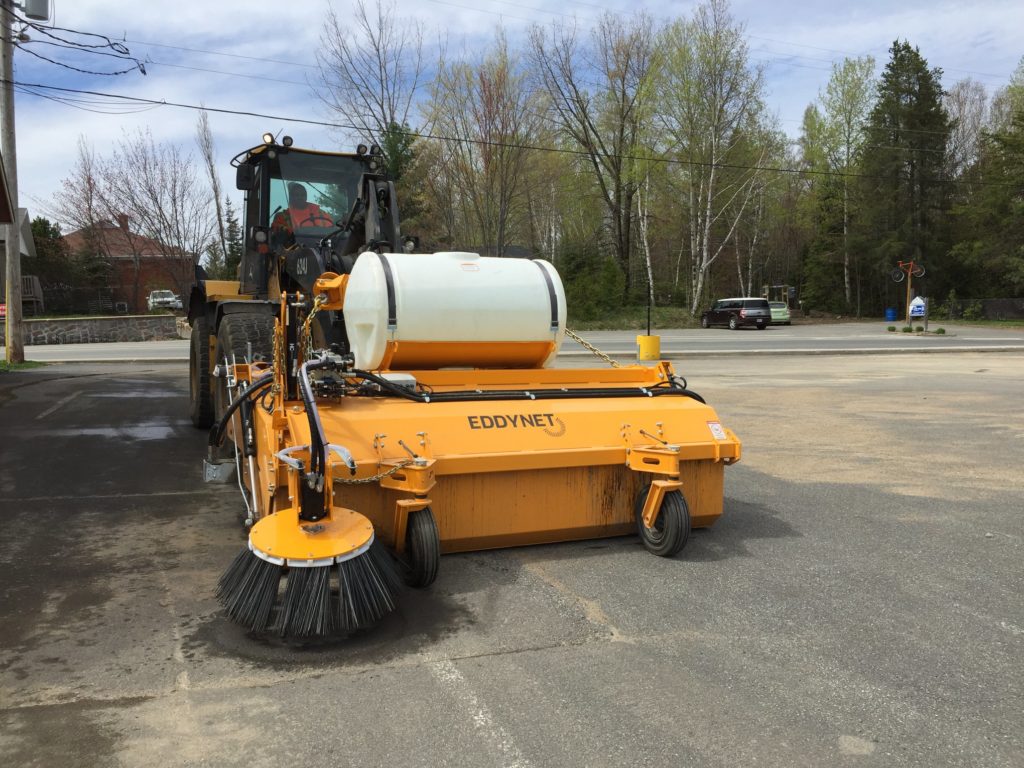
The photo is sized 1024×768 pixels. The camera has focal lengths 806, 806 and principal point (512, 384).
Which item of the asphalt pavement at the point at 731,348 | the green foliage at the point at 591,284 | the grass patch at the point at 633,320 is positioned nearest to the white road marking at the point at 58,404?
the asphalt pavement at the point at 731,348

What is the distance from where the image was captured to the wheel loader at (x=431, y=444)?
3525 millimetres

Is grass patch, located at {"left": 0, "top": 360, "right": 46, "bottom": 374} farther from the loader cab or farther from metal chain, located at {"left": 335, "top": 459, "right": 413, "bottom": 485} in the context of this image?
metal chain, located at {"left": 335, "top": 459, "right": 413, "bottom": 485}

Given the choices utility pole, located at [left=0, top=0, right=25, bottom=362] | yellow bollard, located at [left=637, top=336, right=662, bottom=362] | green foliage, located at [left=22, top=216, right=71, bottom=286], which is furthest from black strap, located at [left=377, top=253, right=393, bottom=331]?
green foliage, located at [left=22, top=216, right=71, bottom=286]

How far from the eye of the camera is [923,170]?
152 ft

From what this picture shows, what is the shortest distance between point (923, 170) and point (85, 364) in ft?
148

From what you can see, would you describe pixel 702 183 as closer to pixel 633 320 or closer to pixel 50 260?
pixel 633 320

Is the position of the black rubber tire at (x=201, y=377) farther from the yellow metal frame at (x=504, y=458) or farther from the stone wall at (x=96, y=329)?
the stone wall at (x=96, y=329)

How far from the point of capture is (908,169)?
4697 centimetres

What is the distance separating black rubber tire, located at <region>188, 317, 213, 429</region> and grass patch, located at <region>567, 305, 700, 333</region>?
3012 cm

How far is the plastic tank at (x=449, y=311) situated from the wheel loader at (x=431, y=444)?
0.04 feet

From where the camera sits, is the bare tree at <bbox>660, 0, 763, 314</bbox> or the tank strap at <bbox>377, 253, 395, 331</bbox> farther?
the bare tree at <bbox>660, 0, 763, 314</bbox>

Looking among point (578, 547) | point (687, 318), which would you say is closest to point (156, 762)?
point (578, 547)

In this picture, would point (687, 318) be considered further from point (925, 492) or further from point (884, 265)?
point (925, 492)

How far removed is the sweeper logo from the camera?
4.62 metres
